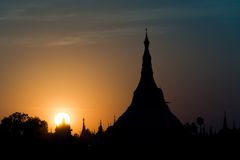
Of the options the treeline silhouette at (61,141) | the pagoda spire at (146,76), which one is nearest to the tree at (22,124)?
the treeline silhouette at (61,141)

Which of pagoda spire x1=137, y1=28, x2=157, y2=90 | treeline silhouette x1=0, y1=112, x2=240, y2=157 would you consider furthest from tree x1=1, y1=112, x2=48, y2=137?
pagoda spire x1=137, y1=28, x2=157, y2=90

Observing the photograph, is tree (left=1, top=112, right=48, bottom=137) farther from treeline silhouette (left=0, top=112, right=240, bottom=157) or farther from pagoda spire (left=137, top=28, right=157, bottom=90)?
pagoda spire (left=137, top=28, right=157, bottom=90)

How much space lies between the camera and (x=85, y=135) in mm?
169375

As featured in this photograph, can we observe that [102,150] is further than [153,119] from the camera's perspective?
No

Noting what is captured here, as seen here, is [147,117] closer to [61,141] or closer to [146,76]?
[146,76]

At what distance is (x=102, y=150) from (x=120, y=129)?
651 inches

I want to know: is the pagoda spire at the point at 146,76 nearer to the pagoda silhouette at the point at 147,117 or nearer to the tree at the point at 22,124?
the pagoda silhouette at the point at 147,117

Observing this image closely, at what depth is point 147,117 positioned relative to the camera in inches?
4606

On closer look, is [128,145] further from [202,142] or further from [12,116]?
[12,116]

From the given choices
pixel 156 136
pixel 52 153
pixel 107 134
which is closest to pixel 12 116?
pixel 107 134

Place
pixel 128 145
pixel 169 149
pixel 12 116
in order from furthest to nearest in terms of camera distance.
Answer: pixel 12 116, pixel 128 145, pixel 169 149

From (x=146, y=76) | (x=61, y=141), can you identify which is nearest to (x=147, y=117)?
(x=146, y=76)

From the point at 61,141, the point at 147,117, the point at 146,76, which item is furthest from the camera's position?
the point at 146,76

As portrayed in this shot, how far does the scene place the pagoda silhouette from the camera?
113m
